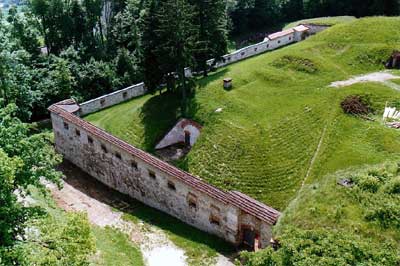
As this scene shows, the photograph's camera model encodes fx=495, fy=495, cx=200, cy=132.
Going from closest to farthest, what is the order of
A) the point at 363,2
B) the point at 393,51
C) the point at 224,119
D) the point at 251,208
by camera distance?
the point at 251,208, the point at 224,119, the point at 393,51, the point at 363,2

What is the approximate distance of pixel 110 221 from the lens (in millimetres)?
33188

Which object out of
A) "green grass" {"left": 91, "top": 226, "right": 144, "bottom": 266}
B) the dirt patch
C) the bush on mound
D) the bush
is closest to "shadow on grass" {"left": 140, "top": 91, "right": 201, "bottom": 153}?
"green grass" {"left": 91, "top": 226, "right": 144, "bottom": 266}

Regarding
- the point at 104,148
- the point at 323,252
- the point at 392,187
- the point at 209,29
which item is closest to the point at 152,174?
the point at 104,148

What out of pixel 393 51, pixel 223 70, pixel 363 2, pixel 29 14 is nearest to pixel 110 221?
pixel 223 70

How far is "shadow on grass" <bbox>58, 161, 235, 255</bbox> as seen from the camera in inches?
1187

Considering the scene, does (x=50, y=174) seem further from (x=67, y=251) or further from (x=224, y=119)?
(x=224, y=119)

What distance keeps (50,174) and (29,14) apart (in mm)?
37671

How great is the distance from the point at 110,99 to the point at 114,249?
1852 cm

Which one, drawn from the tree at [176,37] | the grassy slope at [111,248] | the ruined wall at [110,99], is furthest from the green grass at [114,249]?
the ruined wall at [110,99]

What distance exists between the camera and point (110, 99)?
147ft

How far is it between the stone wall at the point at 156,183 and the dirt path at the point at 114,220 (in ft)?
5.11

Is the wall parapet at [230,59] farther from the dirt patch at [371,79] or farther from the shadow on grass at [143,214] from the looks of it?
the dirt patch at [371,79]

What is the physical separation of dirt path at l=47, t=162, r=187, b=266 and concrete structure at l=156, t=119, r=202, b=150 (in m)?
5.61

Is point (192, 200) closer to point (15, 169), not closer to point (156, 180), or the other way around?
point (156, 180)
